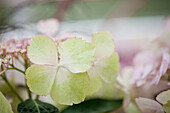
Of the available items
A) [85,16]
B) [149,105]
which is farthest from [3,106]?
[85,16]

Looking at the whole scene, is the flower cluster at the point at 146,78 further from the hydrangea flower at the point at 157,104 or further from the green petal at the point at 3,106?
the green petal at the point at 3,106

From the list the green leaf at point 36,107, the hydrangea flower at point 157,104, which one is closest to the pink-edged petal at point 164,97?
the hydrangea flower at point 157,104

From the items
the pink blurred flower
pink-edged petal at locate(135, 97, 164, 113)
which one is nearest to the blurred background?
the pink blurred flower

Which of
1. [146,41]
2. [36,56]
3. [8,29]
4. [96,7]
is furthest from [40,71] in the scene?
[96,7]

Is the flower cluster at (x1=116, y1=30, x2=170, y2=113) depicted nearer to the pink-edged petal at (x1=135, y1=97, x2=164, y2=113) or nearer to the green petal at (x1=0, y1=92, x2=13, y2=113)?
the pink-edged petal at (x1=135, y1=97, x2=164, y2=113)

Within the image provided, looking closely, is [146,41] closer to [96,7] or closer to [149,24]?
[149,24]

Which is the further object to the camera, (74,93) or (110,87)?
(110,87)
